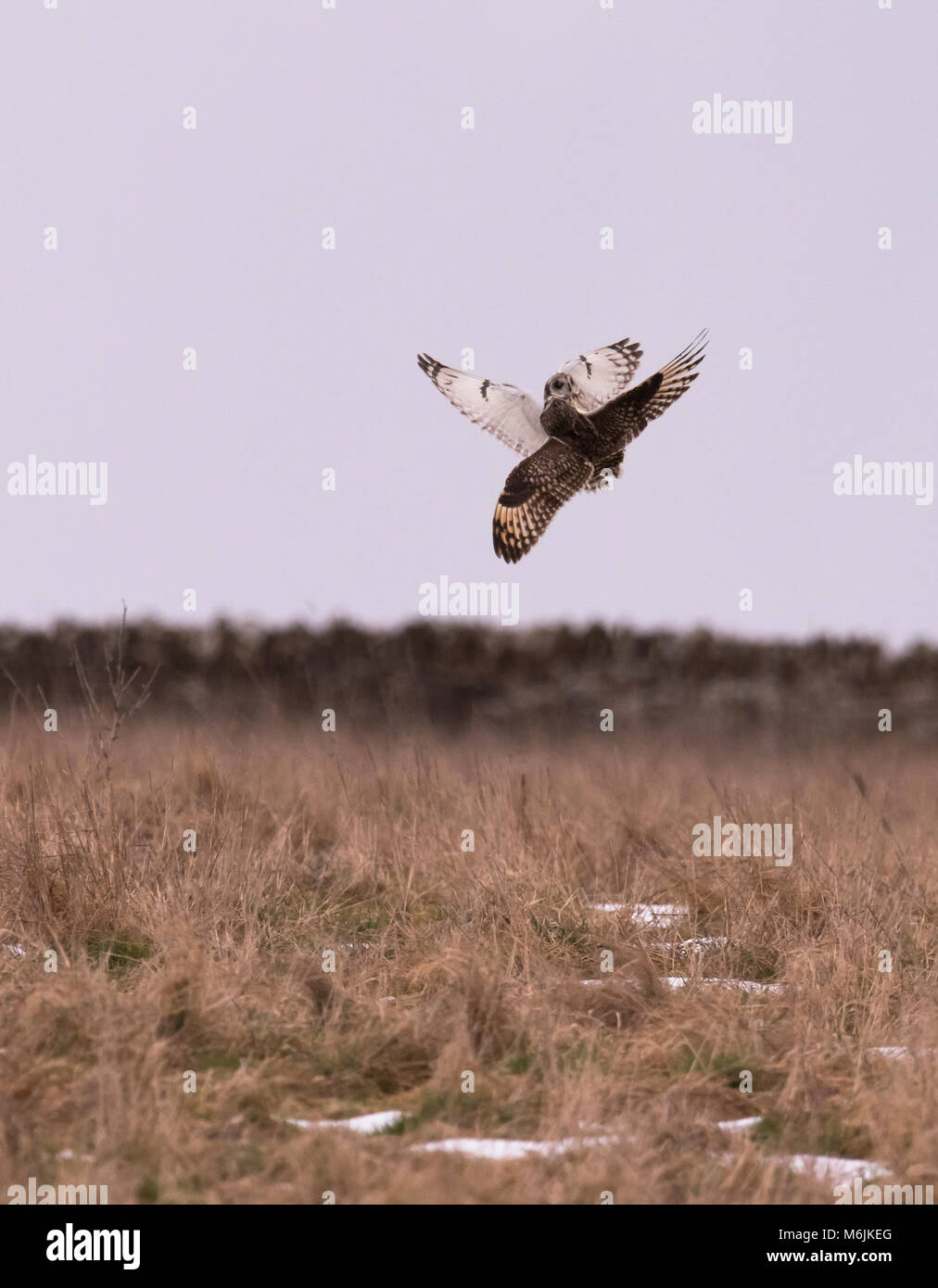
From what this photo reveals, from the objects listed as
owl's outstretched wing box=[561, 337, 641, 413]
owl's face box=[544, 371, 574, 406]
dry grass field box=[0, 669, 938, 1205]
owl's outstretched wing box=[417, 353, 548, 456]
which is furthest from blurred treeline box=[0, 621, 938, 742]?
owl's face box=[544, 371, 574, 406]

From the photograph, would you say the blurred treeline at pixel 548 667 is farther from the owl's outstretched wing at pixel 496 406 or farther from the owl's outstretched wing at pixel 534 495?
the owl's outstretched wing at pixel 496 406

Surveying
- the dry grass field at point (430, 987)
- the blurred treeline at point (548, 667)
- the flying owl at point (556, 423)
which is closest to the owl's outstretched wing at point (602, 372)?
the flying owl at point (556, 423)

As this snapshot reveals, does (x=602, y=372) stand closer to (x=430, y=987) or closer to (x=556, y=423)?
(x=556, y=423)

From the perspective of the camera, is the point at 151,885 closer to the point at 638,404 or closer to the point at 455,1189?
the point at 455,1189

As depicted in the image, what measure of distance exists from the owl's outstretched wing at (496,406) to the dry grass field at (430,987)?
6.00ft

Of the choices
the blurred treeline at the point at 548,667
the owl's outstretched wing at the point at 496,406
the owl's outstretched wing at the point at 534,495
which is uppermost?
the owl's outstretched wing at the point at 496,406

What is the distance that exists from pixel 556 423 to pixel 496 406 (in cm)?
34

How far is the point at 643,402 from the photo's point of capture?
5242 mm

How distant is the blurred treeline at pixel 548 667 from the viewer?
17344 millimetres

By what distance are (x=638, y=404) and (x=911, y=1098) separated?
9.95 feet

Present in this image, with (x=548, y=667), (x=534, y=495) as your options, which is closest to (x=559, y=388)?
(x=534, y=495)

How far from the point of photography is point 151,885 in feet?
15.8

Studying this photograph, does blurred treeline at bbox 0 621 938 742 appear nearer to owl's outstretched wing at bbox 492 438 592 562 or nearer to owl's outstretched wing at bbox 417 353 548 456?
owl's outstretched wing at bbox 492 438 592 562
